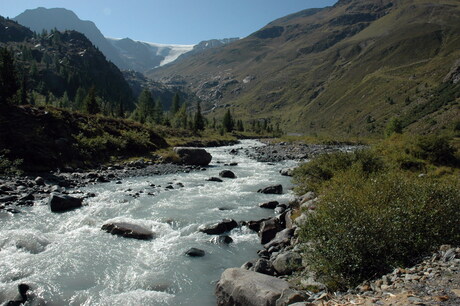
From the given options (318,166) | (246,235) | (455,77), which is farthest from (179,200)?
(455,77)

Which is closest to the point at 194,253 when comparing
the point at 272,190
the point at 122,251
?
the point at 122,251

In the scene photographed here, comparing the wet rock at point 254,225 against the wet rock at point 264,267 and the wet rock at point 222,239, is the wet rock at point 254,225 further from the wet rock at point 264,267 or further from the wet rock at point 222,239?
the wet rock at point 264,267

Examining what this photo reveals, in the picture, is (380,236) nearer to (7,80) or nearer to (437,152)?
(437,152)

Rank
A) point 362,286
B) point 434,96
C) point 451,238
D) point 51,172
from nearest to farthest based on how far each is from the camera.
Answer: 1. point 362,286
2. point 451,238
3. point 51,172
4. point 434,96

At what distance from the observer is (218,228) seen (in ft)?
60.2

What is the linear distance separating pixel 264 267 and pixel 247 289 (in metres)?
3.06

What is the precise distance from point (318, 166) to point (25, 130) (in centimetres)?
3465

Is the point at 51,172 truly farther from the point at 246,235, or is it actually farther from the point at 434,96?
the point at 434,96

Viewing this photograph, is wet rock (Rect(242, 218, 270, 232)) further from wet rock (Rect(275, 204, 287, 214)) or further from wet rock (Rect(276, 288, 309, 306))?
wet rock (Rect(276, 288, 309, 306))

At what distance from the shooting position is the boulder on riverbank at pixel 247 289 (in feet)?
29.8

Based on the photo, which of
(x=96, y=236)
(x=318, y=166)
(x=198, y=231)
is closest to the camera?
(x=96, y=236)

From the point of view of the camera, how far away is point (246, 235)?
713 inches

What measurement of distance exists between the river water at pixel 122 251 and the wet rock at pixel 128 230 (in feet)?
1.30

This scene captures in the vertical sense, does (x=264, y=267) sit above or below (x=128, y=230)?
above
